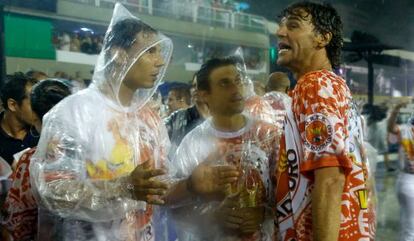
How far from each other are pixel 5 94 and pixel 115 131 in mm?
1369

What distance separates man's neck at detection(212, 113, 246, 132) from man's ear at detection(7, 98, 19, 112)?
1.28 meters

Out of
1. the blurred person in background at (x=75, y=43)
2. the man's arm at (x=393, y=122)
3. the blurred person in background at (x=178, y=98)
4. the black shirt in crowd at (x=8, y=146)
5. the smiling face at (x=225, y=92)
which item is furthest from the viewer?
the blurred person in background at (x=75, y=43)

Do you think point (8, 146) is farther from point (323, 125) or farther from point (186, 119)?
point (323, 125)

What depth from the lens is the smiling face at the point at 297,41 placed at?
5.44 feet

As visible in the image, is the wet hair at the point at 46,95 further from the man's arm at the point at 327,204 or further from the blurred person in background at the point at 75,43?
the blurred person in background at the point at 75,43

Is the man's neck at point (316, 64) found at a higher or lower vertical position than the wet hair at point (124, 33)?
lower

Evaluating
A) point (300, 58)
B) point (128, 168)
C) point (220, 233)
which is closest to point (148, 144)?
point (128, 168)

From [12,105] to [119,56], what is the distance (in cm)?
124

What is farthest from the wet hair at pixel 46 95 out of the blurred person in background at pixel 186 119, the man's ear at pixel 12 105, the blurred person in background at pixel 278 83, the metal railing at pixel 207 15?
the metal railing at pixel 207 15

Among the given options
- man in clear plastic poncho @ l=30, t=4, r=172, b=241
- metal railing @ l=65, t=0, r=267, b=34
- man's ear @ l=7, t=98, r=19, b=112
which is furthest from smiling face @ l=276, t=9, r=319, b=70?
metal railing @ l=65, t=0, r=267, b=34

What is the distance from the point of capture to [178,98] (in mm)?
4363

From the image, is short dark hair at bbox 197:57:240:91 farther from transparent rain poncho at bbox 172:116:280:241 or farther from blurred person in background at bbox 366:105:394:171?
blurred person in background at bbox 366:105:394:171

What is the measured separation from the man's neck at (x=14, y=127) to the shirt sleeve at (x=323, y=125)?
1854 mm

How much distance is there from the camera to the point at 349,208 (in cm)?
155
